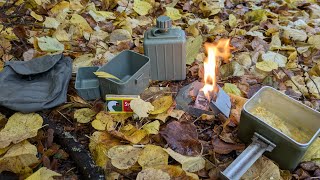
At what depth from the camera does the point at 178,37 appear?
1202 millimetres

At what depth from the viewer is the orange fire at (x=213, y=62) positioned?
1.17 m

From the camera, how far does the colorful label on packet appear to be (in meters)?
1.11

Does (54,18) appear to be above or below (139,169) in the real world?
above

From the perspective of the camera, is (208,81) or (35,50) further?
(35,50)

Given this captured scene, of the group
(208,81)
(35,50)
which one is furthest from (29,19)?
(208,81)

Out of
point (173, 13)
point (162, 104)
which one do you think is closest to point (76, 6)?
point (173, 13)

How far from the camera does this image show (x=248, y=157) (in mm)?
919

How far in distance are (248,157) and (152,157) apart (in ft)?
0.89

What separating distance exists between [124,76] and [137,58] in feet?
0.29

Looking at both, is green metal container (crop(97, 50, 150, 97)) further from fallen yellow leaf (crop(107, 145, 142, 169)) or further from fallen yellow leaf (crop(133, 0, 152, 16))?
fallen yellow leaf (crop(133, 0, 152, 16))

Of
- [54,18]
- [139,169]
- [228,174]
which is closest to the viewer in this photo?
[228,174]

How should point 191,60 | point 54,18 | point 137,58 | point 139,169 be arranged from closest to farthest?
1. point 139,169
2. point 137,58
3. point 191,60
4. point 54,18

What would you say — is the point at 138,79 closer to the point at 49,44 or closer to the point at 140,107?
the point at 140,107

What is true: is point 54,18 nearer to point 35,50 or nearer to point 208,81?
point 35,50
